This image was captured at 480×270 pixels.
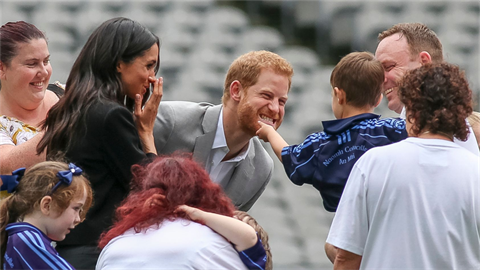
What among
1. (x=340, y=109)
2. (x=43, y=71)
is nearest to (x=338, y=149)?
(x=340, y=109)

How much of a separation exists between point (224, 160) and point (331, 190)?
849 mm

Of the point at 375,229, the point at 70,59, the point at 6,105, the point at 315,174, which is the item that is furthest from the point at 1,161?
the point at 70,59

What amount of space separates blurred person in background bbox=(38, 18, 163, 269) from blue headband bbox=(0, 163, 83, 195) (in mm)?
145

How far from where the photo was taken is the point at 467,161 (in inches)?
76.5

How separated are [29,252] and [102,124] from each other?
50 cm

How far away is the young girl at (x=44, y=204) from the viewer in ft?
7.20

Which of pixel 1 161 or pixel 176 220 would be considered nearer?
pixel 176 220

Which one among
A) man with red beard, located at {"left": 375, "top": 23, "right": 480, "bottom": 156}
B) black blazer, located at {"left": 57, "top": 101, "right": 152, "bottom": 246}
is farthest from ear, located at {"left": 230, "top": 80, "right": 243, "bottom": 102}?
black blazer, located at {"left": 57, "top": 101, "right": 152, "bottom": 246}

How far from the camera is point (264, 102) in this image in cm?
293

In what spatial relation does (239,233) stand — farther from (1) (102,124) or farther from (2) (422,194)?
(1) (102,124)

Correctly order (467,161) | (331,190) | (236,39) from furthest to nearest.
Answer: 1. (236,39)
2. (331,190)
3. (467,161)

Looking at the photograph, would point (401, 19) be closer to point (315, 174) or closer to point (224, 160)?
point (224, 160)

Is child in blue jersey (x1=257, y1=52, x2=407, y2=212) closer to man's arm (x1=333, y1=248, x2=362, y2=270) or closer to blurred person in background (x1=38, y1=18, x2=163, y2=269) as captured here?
man's arm (x1=333, y1=248, x2=362, y2=270)

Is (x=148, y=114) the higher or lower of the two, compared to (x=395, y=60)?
lower
